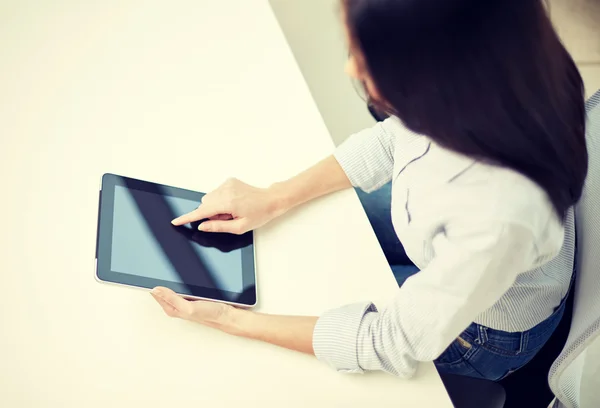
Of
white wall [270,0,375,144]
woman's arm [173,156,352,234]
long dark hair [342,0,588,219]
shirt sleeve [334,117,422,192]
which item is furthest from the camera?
white wall [270,0,375,144]

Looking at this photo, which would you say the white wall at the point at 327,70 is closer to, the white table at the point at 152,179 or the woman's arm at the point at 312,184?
the white table at the point at 152,179

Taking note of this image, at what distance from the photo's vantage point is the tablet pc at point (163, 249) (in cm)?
68

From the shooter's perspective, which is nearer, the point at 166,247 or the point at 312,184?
the point at 166,247

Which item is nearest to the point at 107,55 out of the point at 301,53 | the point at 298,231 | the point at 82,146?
the point at 82,146

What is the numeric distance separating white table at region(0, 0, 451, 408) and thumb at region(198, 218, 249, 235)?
4 centimetres

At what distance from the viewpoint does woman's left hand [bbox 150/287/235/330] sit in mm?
685

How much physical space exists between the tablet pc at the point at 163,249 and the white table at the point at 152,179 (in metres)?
0.04

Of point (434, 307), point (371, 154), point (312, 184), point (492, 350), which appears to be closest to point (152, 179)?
point (312, 184)

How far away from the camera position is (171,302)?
0.69 metres

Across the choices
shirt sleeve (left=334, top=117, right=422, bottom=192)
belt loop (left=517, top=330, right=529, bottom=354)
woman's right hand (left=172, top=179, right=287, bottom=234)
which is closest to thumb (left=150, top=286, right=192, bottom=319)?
woman's right hand (left=172, top=179, right=287, bottom=234)

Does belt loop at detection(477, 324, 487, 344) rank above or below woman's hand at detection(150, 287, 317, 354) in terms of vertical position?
below

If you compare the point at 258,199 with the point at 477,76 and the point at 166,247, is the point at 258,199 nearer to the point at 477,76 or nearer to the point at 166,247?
the point at 166,247

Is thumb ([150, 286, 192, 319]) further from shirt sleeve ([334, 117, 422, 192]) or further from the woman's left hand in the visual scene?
Result: shirt sleeve ([334, 117, 422, 192])

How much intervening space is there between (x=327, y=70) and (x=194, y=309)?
3.67 feet
